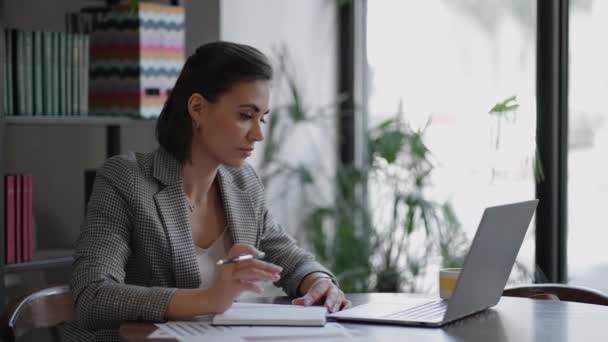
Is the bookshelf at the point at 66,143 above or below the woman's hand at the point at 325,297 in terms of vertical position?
above

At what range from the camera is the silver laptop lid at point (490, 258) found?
1819mm

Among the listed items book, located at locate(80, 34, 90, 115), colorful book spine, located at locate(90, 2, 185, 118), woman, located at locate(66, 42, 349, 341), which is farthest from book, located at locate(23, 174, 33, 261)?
woman, located at locate(66, 42, 349, 341)

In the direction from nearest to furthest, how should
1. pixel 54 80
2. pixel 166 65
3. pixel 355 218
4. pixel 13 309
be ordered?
pixel 13 309
pixel 54 80
pixel 166 65
pixel 355 218

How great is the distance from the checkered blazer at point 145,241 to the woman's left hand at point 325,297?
0.13 metres

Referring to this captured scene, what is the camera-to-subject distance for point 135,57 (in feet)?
11.1

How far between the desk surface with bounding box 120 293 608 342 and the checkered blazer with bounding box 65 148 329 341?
0.31 ft

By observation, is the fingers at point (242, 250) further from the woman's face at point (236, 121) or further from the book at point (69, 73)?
the book at point (69, 73)

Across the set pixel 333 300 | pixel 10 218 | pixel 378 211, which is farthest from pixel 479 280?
pixel 378 211

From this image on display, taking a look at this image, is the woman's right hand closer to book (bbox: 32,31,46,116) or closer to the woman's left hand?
the woman's left hand

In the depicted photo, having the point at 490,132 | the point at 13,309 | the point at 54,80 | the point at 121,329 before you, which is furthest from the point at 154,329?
the point at 490,132

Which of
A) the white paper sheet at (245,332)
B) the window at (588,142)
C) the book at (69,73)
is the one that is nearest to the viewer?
the white paper sheet at (245,332)

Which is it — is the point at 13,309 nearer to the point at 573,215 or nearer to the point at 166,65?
the point at 166,65

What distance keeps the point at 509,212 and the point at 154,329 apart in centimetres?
72

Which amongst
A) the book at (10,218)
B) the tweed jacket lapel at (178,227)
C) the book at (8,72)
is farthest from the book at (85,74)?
the tweed jacket lapel at (178,227)
